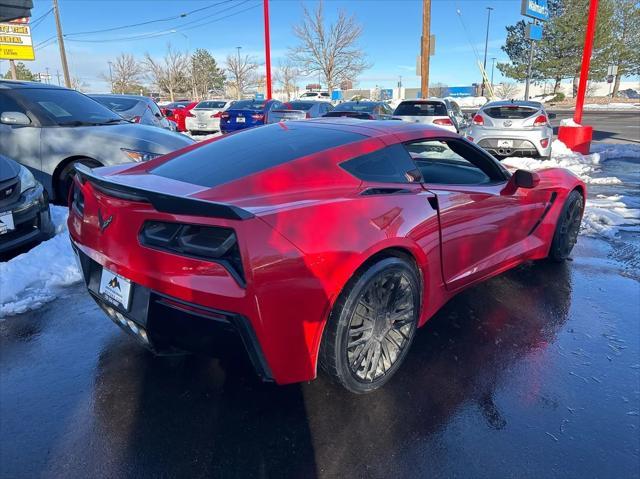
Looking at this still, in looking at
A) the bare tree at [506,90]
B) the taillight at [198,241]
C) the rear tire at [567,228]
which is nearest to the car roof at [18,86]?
the taillight at [198,241]

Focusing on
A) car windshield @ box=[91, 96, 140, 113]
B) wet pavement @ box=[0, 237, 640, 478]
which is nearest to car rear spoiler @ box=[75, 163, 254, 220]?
wet pavement @ box=[0, 237, 640, 478]

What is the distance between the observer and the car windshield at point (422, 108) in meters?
12.1

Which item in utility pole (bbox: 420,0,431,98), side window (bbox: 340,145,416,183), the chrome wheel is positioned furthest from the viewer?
utility pole (bbox: 420,0,431,98)

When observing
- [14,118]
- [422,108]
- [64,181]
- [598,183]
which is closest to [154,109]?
[14,118]

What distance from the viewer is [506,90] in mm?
55062

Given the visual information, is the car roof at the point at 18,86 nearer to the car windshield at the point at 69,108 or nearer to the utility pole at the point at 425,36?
the car windshield at the point at 69,108

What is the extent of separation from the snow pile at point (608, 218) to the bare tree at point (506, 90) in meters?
52.9

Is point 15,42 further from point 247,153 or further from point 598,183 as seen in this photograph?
point 247,153

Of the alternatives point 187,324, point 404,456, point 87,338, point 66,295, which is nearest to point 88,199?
point 187,324

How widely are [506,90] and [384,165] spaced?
58.9 meters

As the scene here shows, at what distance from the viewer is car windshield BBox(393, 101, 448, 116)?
1206cm

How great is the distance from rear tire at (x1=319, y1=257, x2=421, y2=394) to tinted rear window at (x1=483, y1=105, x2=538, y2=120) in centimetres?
945

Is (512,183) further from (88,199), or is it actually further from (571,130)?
(571,130)

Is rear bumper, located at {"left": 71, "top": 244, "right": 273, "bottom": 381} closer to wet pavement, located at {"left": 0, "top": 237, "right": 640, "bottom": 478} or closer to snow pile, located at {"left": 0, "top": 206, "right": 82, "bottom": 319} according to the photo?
wet pavement, located at {"left": 0, "top": 237, "right": 640, "bottom": 478}
